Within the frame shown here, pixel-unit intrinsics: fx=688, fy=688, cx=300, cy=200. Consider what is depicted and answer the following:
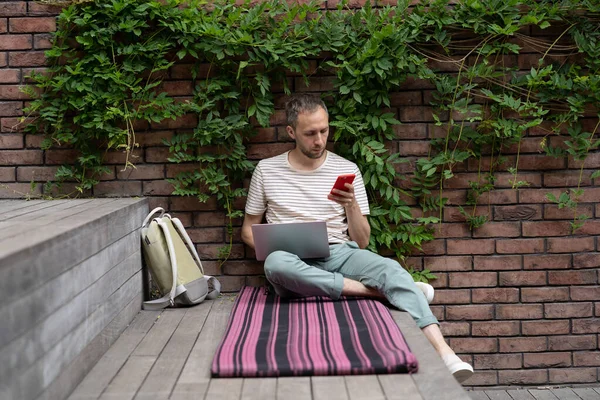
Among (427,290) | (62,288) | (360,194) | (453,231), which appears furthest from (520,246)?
(62,288)

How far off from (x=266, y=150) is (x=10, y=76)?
4.57 feet

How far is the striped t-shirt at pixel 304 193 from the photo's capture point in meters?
3.47

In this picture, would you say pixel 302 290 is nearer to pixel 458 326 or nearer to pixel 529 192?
pixel 458 326

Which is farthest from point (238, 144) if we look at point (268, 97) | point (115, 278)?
point (115, 278)

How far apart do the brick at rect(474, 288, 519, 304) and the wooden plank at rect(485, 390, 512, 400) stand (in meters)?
0.48

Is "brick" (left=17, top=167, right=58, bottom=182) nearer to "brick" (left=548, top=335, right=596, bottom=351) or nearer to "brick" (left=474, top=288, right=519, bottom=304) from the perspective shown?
"brick" (left=474, top=288, right=519, bottom=304)

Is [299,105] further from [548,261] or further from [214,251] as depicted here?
[548,261]

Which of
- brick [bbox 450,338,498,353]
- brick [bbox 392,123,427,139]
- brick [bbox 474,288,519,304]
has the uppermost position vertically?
brick [bbox 392,123,427,139]

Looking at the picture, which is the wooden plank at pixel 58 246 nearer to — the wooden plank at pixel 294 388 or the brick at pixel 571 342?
the wooden plank at pixel 294 388

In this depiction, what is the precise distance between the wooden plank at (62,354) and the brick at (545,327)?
6.96 ft

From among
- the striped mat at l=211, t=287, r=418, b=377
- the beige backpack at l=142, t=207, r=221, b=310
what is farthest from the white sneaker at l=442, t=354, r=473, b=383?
the beige backpack at l=142, t=207, r=221, b=310

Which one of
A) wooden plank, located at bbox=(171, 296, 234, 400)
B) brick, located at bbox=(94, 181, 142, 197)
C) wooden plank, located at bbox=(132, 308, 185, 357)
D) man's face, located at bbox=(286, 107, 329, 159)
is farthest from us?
brick, located at bbox=(94, 181, 142, 197)

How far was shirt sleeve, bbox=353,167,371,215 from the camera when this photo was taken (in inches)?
137

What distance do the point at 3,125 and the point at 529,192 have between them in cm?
282
